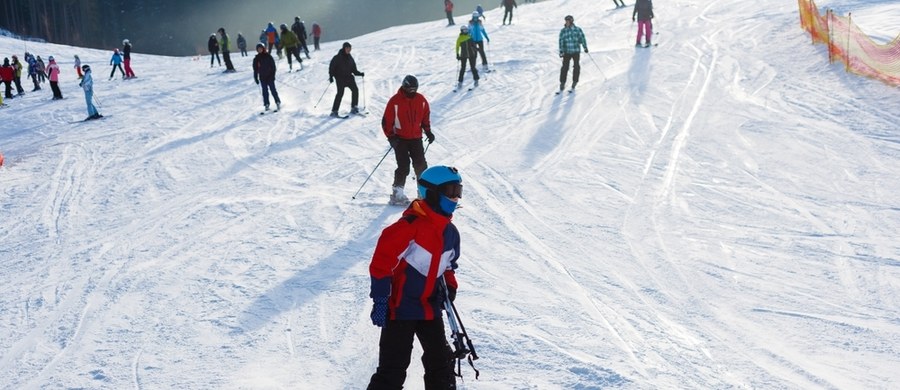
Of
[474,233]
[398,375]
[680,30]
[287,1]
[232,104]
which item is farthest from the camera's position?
[287,1]

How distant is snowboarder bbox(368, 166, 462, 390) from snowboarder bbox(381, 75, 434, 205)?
14.2 feet

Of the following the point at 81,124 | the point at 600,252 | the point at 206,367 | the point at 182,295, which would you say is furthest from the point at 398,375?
the point at 81,124

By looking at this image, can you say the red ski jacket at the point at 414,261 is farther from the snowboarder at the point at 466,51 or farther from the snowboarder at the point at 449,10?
the snowboarder at the point at 449,10

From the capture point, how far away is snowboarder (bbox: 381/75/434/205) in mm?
8117

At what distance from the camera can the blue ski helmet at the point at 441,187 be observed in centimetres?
366

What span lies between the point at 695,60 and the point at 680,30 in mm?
4121

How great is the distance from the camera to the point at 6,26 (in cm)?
5653

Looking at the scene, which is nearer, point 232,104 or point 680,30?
point 232,104

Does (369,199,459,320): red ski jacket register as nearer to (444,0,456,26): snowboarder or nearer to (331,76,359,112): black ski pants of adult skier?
(331,76,359,112): black ski pants of adult skier

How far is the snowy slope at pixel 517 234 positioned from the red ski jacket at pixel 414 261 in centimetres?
113

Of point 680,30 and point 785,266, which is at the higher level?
point 680,30

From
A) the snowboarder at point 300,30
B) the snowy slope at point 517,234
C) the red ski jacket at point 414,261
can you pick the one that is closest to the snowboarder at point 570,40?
the snowy slope at point 517,234

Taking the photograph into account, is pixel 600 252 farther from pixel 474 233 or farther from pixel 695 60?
pixel 695 60

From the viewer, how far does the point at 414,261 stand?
375cm
